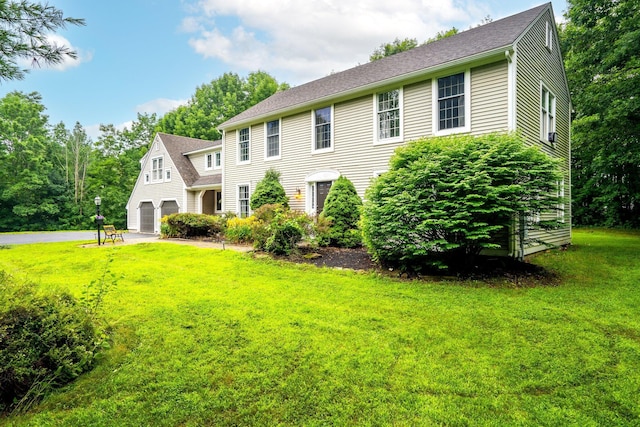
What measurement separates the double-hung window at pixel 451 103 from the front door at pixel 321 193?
4576 millimetres

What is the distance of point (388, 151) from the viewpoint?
10.6 meters

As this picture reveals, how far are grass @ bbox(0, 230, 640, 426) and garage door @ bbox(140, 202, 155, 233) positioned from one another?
17.5 meters

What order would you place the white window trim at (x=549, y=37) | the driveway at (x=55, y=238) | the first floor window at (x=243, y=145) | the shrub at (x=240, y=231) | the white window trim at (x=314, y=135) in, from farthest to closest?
the first floor window at (x=243, y=145) < the driveway at (x=55, y=238) < the white window trim at (x=314, y=135) < the shrub at (x=240, y=231) < the white window trim at (x=549, y=37)

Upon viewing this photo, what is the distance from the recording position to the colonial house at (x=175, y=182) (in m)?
19.5

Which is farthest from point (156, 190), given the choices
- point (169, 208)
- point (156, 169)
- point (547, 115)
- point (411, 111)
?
point (547, 115)

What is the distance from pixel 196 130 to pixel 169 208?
53.4 ft

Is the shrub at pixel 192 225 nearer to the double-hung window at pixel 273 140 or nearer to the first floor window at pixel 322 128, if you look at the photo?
the double-hung window at pixel 273 140

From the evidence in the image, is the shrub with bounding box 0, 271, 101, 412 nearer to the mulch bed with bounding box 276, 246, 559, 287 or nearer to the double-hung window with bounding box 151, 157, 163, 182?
the mulch bed with bounding box 276, 246, 559, 287

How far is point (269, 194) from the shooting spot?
13.1m

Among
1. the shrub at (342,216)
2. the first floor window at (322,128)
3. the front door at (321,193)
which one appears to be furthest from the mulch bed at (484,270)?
the first floor window at (322,128)

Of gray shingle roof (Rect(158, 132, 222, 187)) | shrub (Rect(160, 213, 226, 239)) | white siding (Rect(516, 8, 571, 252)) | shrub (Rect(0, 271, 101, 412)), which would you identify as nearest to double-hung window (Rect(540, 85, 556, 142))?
white siding (Rect(516, 8, 571, 252))

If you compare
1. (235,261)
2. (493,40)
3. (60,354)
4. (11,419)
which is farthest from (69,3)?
(493,40)

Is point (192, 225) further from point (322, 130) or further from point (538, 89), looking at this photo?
point (538, 89)

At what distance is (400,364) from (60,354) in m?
3.02
